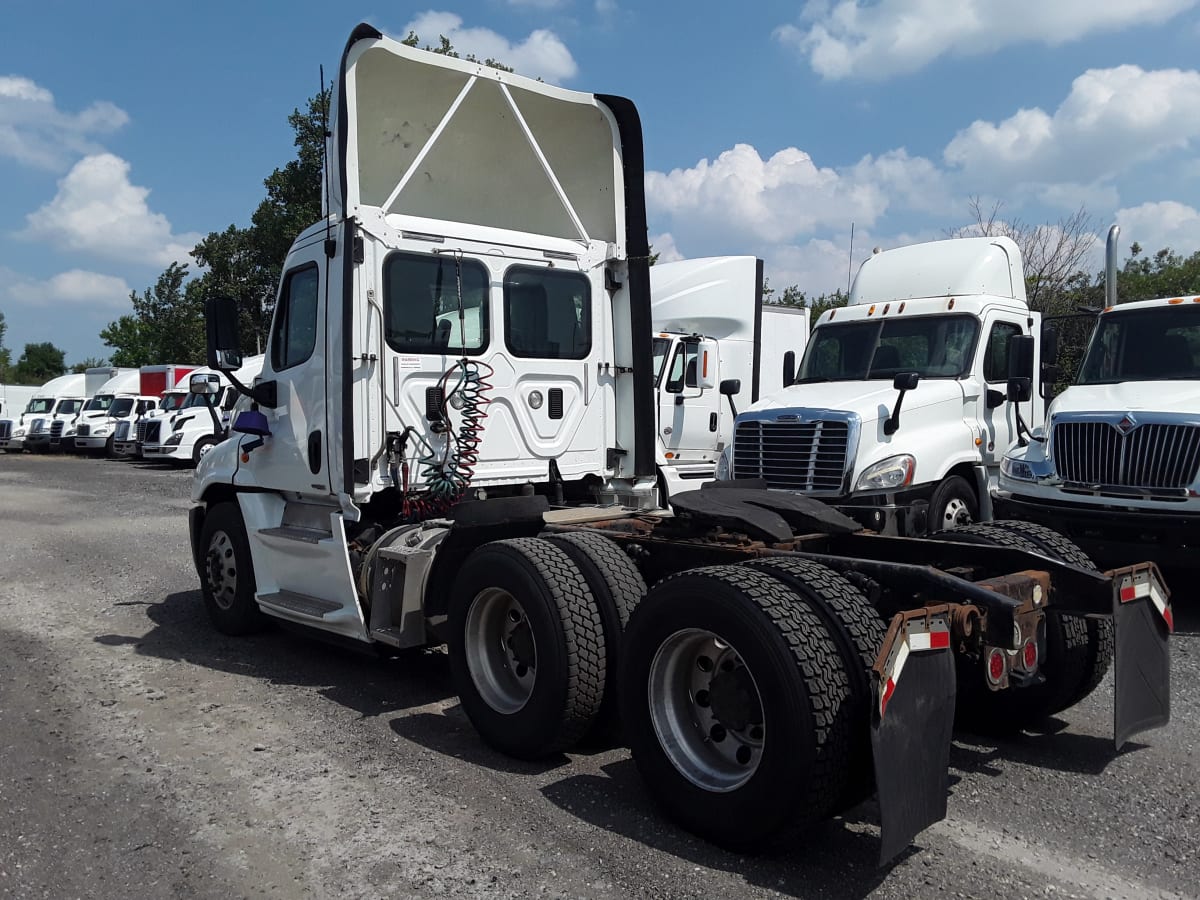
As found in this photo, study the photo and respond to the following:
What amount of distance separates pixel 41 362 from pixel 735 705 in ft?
447

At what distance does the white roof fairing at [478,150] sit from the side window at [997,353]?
179 inches

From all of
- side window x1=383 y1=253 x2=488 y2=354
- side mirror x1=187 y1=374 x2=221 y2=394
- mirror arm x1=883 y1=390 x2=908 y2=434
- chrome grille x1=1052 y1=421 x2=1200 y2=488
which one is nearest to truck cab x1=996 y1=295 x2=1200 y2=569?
chrome grille x1=1052 y1=421 x2=1200 y2=488

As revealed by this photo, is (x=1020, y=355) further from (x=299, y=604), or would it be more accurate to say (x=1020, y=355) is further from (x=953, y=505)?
(x=299, y=604)

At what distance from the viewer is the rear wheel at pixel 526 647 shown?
4.62 metres

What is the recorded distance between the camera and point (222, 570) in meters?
7.57

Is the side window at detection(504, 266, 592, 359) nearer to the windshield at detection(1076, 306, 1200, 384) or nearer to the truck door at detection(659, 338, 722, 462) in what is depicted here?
the windshield at detection(1076, 306, 1200, 384)

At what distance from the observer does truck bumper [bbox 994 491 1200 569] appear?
7574mm

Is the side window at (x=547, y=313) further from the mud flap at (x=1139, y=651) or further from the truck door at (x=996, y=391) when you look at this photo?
the truck door at (x=996, y=391)

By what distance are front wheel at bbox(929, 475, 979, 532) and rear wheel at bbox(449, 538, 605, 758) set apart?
Answer: 5.16 m

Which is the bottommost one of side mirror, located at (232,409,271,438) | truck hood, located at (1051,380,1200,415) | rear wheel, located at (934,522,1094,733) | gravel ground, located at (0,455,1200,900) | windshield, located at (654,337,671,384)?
gravel ground, located at (0,455,1200,900)

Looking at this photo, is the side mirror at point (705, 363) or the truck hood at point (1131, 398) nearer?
the truck hood at point (1131, 398)

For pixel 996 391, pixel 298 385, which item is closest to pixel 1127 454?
pixel 996 391

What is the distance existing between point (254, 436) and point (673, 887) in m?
4.81

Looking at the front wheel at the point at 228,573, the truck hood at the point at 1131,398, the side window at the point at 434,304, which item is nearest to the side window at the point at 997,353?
the truck hood at the point at 1131,398
